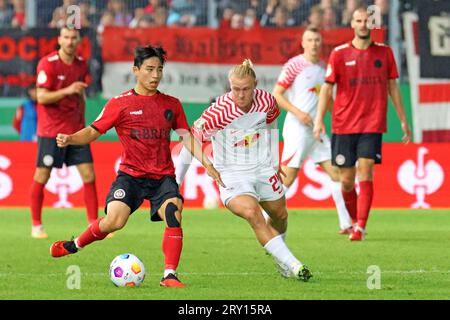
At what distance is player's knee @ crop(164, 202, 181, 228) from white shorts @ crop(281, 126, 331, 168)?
533 cm

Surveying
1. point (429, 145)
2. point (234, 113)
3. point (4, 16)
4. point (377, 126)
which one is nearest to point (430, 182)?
point (429, 145)

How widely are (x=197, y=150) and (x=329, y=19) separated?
941 cm

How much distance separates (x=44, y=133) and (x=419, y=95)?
6.46 metres

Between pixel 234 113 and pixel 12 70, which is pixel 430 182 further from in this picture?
pixel 234 113

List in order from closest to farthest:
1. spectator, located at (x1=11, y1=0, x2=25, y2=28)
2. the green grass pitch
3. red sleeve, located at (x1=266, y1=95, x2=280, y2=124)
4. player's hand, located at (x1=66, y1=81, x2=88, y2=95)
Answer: the green grass pitch
red sleeve, located at (x1=266, y1=95, x2=280, y2=124)
player's hand, located at (x1=66, y1=81, x2=88, y2=95)
spectator, located at (x1=11, y1=0, x2=25, y2=28)

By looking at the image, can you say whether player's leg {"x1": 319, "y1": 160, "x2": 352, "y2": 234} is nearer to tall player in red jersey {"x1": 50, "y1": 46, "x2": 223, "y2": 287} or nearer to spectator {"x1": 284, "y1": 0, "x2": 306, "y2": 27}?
spectator {"x1": 284, "y1": 0, "x2": 306, "y2": 27}

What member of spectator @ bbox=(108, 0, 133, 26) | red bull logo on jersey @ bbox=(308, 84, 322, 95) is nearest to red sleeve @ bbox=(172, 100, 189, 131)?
red bull logo on jersey @ bbox=(308, 84, 322, 95)

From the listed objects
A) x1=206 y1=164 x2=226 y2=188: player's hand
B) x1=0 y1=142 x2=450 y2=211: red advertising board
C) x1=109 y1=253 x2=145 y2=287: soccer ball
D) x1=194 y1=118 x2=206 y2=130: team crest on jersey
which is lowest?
x1=0 y1=142 x2=450 y2=211: red advertising board

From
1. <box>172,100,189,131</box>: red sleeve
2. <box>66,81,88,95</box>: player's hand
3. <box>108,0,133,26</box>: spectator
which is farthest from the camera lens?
<box>108,0,133,26</box>: spectator

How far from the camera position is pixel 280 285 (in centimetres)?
941

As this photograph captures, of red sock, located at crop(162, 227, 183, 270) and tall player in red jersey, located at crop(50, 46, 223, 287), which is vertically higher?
tall player in red jersey, located at crop(50, 46, 223, 287)

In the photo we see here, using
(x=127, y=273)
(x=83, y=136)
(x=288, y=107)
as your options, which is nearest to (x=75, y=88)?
(x=288, y=107)

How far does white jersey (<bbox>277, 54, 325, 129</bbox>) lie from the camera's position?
14664 mm

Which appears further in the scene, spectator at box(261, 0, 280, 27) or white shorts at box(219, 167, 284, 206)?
spectator at box(261, 0, 280, 27)
